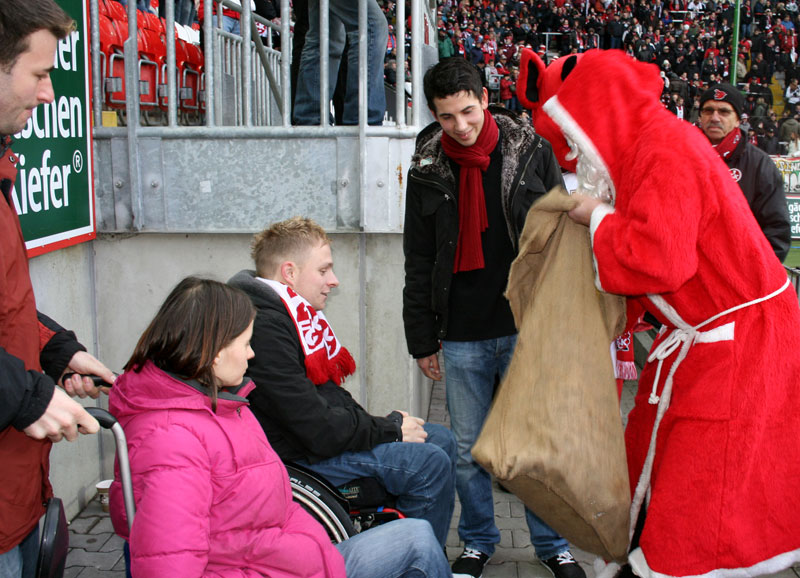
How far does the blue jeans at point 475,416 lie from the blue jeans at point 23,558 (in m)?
1.70

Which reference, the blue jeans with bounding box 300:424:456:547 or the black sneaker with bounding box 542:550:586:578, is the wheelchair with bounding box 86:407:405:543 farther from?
the black sneaker with bounding box 542:550:586:578

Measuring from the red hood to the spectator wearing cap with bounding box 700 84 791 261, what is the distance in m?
A: 2.61

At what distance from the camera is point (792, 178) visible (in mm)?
8797

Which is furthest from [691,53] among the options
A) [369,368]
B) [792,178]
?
[369,368]

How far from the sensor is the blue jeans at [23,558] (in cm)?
186

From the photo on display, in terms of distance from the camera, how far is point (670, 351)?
2.17m

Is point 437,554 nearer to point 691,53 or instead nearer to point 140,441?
point 140,441

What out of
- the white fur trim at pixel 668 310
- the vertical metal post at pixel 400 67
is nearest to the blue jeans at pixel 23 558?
the white fur trim at pixel 668 310

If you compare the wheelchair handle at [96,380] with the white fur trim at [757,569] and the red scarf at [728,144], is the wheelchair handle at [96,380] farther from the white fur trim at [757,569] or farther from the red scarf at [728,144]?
the red scarf at [728,144]

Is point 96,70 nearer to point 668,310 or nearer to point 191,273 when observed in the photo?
point 191,273

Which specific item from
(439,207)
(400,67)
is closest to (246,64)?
(400,67)

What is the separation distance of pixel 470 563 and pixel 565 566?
0.39 m

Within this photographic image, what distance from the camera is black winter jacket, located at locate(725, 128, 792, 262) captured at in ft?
14.8

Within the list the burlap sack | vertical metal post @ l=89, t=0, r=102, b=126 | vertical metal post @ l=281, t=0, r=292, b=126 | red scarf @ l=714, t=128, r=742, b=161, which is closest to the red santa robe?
the burlap sack
